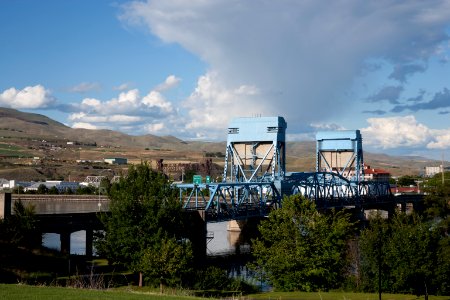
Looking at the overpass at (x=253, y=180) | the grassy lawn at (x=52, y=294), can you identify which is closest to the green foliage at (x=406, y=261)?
the overpass at (x=253, y=180)

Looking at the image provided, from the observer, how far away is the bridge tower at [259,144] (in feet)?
345

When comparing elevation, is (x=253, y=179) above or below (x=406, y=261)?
above

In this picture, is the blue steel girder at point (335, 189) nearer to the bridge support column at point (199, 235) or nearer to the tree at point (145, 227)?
the bridge support column at point (199, 235)

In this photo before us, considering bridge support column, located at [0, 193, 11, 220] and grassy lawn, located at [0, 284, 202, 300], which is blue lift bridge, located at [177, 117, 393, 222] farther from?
grassy lawn, located at [0, 284, 202, 300]

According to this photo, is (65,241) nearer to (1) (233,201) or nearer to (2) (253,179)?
(1) (233,201)

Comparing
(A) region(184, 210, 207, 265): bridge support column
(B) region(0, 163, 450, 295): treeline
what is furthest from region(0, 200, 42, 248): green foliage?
(A) region(184, 210, 207, 265): bridge support column

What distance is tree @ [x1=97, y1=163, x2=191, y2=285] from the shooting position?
175 feet

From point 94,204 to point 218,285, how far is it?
11640 cm

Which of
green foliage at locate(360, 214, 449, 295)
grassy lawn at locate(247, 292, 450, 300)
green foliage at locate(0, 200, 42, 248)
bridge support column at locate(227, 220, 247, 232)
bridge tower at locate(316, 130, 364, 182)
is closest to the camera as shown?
grassy lawn at locate(247, 292, 450, 300)

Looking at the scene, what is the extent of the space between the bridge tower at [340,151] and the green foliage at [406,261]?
8534 centimetres

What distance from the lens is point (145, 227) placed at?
5656cm

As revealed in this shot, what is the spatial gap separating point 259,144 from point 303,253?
179 ft

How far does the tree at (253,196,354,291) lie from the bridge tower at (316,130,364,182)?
8838cm

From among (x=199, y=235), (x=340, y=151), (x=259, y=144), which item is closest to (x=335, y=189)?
(x=340, y=151)
